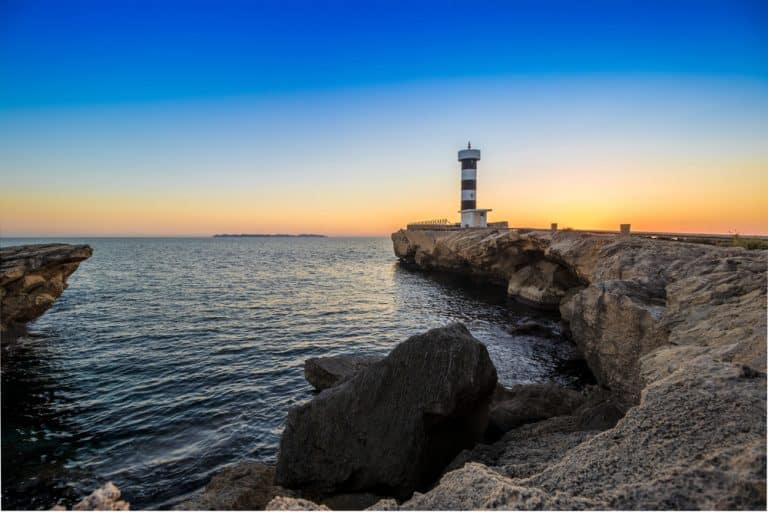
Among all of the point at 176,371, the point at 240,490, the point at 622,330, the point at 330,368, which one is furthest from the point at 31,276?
the point at 622,330

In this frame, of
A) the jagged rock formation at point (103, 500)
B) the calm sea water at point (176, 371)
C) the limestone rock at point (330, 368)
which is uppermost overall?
the jagged rock formation at point (103, 500)

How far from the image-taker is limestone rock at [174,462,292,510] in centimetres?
723

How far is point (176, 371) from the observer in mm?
15578

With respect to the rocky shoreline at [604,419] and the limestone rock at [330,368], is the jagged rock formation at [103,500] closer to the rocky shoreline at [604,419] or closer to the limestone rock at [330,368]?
Result: the rocky shoreline at [604,419]

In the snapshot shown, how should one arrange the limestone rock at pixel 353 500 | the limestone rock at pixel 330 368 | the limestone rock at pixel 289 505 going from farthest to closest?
the limestone rock at pixel 330 368 → the limestone rock at pixel 353 500 → the limestone rock at pixel 289 505

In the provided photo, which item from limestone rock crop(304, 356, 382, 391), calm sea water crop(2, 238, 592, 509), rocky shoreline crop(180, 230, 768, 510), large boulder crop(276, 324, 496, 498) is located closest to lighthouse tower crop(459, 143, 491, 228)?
calm sea water crop(2, 238, 592, 509)

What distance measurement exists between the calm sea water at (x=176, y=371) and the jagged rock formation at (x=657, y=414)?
6.08 meters

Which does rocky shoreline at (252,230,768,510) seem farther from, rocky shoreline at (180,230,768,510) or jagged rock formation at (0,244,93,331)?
jagged rock formation at (0,244,93,331)

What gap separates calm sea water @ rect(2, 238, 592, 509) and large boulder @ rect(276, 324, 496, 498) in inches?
114

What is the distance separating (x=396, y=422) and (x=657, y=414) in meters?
4.62

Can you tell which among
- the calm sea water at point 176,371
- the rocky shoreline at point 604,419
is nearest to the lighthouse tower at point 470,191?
the calm sea water at point 176,371

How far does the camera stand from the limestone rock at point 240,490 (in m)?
7.23

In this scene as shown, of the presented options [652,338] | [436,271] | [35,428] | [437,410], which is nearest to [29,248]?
[35,428]

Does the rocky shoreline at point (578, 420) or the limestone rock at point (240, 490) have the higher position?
the rocky shoreline at point (578, 420)
